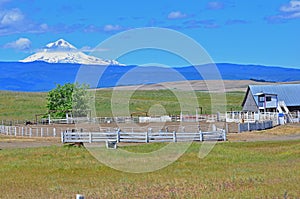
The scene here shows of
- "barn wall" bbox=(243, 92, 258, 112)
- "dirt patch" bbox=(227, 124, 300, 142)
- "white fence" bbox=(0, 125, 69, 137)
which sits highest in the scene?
"barn wall" bbox=(243, 92, 258, 112)

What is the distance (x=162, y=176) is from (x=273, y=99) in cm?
6234

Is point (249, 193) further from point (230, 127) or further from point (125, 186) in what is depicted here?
point (230, 127)

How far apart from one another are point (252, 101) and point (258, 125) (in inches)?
975

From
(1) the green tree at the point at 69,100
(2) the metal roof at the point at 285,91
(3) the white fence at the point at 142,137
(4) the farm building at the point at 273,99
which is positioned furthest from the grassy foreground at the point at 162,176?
(1) the green tree at the point at 69,100

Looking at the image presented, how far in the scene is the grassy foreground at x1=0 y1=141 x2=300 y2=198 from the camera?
19.1 m

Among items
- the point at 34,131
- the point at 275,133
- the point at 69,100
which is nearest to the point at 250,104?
the point at 69,100

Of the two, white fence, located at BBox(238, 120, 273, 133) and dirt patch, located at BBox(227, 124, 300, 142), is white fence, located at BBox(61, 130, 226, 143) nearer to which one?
dirt patch, located at BBox(227, 124, 300, 142)

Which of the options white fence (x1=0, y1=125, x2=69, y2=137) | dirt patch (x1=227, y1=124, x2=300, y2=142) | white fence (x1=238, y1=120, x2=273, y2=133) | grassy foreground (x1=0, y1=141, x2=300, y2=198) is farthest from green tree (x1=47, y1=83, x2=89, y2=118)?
grassy foreground (x1=0, y1=141, x2=300, y2=198)

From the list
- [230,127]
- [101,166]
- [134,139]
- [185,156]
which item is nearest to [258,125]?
[230,127]

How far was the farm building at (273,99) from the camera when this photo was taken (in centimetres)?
8512

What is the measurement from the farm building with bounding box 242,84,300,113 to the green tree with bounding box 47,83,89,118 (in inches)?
905

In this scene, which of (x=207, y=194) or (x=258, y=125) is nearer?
(x=207, y=194)

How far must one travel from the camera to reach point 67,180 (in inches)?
982

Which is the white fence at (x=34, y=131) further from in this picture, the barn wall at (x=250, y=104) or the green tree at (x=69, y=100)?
the barn wall at (x=250, y=104)
